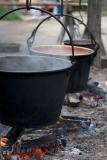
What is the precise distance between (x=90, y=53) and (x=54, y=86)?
1.27 metres

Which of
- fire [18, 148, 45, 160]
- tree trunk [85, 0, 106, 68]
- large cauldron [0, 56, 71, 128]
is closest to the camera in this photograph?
large cauldron [0, 56, 71, 128]

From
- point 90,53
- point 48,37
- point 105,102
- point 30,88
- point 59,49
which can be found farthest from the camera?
point 48,37

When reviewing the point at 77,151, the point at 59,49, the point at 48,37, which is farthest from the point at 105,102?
the point at 48,37

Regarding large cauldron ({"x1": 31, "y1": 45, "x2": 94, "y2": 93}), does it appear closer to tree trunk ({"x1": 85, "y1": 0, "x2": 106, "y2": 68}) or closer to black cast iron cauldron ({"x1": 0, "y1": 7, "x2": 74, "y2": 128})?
black cast iron cauldron ({"x1": 0, "y1": 7, "x2": 74, "y2": 128})

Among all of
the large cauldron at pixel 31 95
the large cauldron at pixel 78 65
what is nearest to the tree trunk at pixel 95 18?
the large cauldron at pixel 78 65

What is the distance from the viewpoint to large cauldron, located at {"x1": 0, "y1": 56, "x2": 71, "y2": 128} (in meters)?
3.64

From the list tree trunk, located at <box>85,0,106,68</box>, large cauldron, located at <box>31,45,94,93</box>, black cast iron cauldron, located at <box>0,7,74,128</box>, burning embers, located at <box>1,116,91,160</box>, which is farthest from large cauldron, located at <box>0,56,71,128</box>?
tree trunk, located at <box>85,0,106,68</box>

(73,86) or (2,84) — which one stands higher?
(2,84)

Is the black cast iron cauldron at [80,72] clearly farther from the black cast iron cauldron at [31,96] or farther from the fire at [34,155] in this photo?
the fire at [34,155]

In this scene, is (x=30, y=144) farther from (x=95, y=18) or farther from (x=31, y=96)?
(x=95, y=18)

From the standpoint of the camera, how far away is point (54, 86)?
3754 millimetres

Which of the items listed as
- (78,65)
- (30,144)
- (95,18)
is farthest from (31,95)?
(95,18)

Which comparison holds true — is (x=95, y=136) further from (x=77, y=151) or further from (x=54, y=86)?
(x=54, y=86)

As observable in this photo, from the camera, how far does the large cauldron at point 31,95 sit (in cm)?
364
